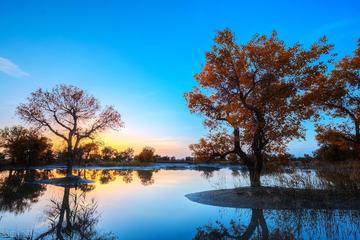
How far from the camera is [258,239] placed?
783 cm

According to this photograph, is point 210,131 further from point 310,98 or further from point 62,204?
point 62,204

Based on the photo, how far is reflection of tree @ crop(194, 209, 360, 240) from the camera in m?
8.16

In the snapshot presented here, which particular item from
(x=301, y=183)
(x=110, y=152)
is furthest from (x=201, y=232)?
(x=110, y=152)

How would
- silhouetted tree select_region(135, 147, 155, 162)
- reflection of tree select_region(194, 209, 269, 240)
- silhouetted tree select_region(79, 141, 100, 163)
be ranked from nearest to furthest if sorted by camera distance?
reflection of tree select_region(194, 209, 269, 240) → silhouetted tree select_region(79, 141, 100, 163) → silhouetted tree select_region(135, 147, 155, 162)

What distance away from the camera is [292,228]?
877 centimetres

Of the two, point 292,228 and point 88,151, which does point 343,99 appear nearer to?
point 292,228

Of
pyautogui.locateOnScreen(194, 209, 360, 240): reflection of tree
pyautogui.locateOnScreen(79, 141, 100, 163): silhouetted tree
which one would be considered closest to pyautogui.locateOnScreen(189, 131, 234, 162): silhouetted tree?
pyautogui.locateOnScreen(194, 209, 360, 240): reflection of tree

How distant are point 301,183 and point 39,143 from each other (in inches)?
2563

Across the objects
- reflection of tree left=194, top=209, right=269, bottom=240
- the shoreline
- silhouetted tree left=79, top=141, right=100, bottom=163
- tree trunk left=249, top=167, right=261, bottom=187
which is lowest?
reflection of tree left=194, top=209, right=269, bottom=240

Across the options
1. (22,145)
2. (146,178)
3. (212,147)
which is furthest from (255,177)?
(22,145)

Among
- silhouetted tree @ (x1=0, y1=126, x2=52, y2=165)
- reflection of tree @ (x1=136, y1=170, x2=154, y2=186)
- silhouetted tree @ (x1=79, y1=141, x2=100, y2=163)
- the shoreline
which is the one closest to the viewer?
the shoreline

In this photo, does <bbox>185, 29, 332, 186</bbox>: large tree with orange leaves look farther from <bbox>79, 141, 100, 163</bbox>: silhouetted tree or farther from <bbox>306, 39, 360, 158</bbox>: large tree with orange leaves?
<bbox>79, 141, 100, 163</bbox>: silhouetted tree

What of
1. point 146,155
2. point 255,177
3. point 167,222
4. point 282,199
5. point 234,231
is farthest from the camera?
point 146,155

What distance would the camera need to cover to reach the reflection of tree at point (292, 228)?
8.16m
